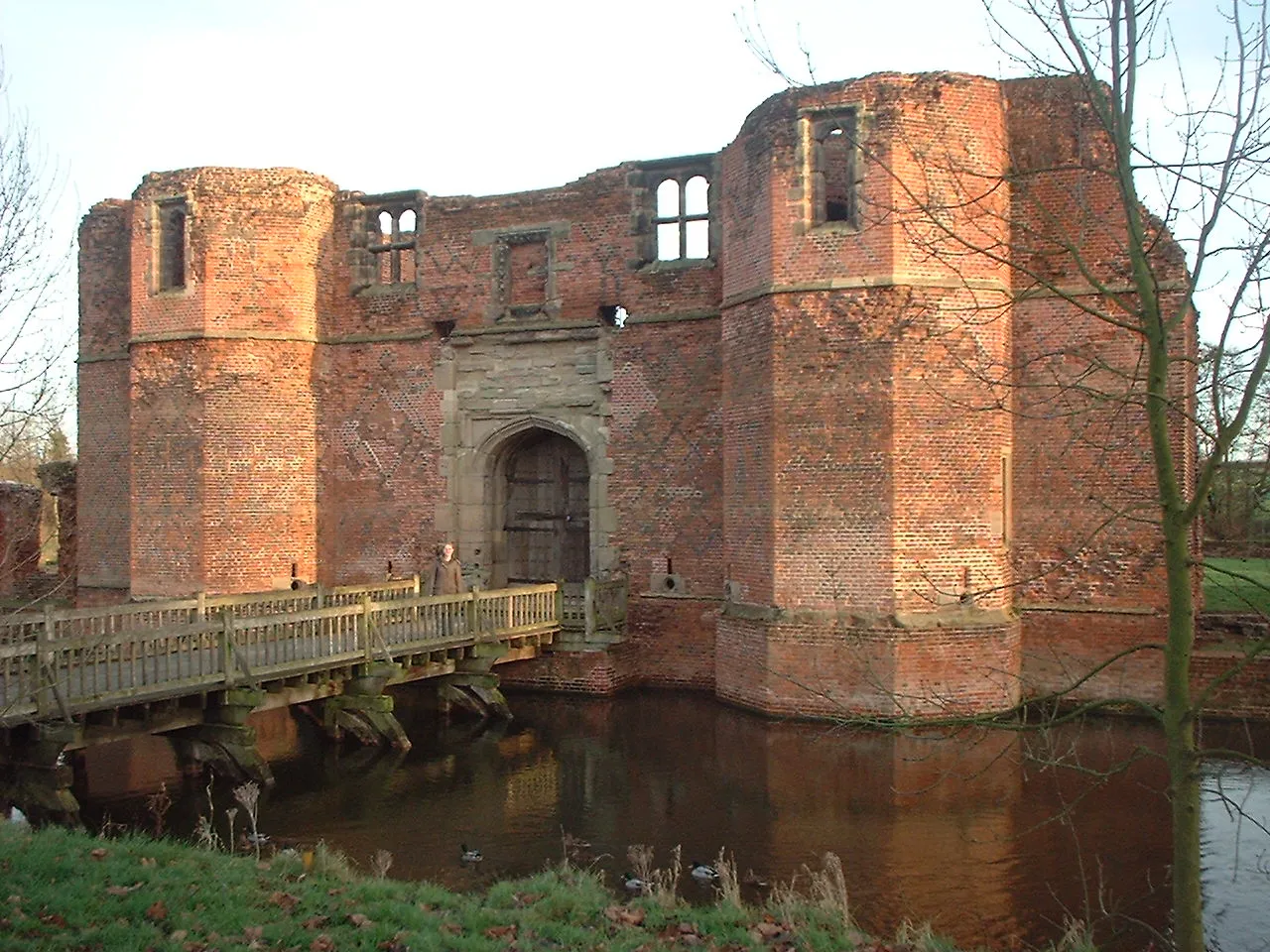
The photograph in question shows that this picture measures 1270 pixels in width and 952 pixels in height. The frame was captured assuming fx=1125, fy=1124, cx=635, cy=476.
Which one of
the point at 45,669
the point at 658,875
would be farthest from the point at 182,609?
the point at 658,875

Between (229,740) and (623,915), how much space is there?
6122 millimetres

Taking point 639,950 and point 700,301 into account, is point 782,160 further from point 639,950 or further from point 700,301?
point 639,950

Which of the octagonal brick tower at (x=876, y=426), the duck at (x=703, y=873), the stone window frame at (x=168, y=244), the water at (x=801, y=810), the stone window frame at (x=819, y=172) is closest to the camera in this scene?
the water at (x=801, y=810)

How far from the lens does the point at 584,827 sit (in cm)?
1045

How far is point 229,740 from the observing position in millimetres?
11867

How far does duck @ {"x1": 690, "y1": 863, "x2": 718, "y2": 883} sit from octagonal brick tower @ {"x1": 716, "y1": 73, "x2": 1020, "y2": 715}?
5329mm

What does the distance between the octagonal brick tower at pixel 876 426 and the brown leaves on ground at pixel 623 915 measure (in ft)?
23.5

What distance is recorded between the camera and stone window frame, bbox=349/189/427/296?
19000 millimetres

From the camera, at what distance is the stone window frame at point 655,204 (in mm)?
17094

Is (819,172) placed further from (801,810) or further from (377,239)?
(801,810)

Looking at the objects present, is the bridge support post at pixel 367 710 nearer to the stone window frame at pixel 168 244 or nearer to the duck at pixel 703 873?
the duck at pixel 703 873

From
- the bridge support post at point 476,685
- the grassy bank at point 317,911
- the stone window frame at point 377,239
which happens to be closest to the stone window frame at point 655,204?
the stone window frame at point 377,239

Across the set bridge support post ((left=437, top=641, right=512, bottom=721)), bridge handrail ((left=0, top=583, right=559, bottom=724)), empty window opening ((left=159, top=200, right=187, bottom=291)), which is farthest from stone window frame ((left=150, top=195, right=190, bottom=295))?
bridge support post ((left=437, top=641, right=512, bottom=721))

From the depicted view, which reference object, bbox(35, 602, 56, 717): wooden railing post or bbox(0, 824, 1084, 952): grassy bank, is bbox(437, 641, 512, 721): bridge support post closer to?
bbox(35, 602, 56, 717): wooden railing post
